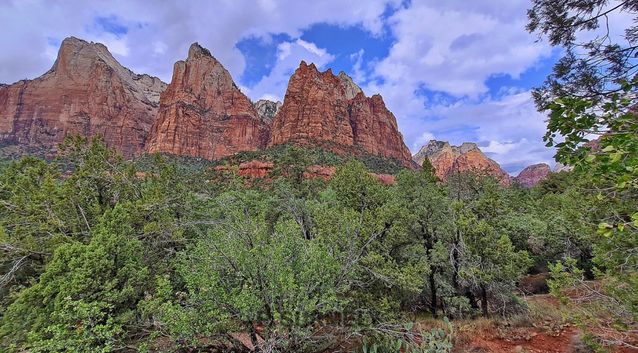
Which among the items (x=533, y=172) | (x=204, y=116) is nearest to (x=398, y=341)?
(x=204, y=116)

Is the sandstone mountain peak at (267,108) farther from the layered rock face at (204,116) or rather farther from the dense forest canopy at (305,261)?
A: the dense forest canopy at (305,261)

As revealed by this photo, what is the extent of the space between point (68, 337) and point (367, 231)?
7.75m

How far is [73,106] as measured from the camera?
12925 centimetres

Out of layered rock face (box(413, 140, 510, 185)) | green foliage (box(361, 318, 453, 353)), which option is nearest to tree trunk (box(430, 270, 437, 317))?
green foliage (box(361, 318, 453, 353))

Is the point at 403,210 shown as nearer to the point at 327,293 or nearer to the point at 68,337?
the point at 327,293

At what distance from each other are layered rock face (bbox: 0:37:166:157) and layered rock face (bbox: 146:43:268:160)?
60.2ft

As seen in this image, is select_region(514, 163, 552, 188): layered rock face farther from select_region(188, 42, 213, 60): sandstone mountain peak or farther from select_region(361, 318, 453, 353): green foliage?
select_region(361, 318, 453, 353): green foliage

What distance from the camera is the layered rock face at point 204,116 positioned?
389ft

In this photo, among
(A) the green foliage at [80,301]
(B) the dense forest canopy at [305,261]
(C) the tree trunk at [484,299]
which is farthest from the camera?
(C) the tree trunk at [484,299]

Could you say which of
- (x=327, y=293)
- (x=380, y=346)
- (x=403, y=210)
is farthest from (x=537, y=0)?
(x=380, y=346)

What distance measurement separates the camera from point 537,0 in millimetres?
Result: 4797

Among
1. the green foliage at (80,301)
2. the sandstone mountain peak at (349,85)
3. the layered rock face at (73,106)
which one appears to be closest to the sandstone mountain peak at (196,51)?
the layered rock face at (73,106)

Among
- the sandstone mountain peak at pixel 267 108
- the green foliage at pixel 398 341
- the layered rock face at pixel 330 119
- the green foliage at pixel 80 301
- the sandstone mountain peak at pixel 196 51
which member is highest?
the sandstone mountain peak at pixel 196 51

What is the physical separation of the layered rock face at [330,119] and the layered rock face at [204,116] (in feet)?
49.9
